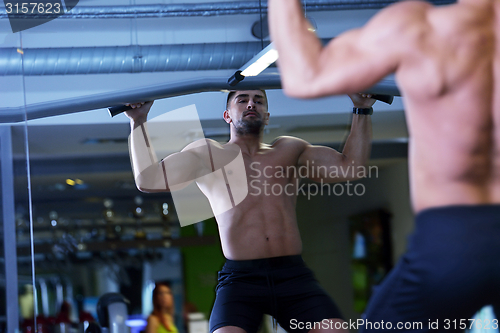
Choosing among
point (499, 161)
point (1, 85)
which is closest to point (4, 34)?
point (1, 85)

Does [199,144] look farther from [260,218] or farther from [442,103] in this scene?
[442,103]

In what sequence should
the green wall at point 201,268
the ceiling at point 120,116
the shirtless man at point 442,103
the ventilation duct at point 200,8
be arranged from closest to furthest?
the shirtless man at point 442,103
the ventilation duct at point 200,8
the ceiling at point 120,116
the green wall at point 201,268

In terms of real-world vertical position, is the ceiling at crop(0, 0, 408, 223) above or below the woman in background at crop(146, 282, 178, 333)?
above

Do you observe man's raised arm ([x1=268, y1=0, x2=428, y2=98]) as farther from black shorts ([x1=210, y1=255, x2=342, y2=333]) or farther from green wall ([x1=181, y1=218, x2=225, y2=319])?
green wall ([x1=181, y1=218, x2=225, y2=319])

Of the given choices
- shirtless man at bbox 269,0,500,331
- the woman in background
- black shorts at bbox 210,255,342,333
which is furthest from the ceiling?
shirtless man at bbox 269,0,500,331

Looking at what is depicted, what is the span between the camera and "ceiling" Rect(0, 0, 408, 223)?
397 centimetres

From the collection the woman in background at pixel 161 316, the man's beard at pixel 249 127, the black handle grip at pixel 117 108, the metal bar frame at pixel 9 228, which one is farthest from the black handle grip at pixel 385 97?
the woman in background at pixel 161 316

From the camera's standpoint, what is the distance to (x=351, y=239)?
657 cm

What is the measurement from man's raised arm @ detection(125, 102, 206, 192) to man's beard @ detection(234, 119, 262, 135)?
0.19 m

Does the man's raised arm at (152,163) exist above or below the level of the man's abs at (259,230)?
above

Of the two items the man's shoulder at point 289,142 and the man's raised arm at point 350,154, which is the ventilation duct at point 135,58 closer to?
the man's shoulder at point 289,142

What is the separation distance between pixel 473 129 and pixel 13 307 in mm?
1615

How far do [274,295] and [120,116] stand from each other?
3.14m

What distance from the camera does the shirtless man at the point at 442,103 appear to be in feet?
2.77
